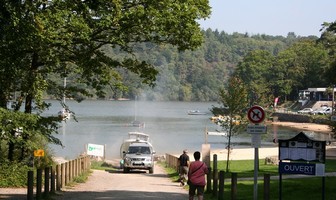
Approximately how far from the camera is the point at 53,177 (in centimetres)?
1958

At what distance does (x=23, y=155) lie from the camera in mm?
23594

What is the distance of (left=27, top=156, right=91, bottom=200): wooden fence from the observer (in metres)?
16.7

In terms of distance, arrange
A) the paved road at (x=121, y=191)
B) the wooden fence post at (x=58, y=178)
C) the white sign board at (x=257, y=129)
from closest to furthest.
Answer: the white sign board at (x=257, y=129) < the paved road at (x=121, y=191) < the wooden fence post at (x=58, y=178)

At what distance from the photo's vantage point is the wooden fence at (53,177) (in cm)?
1673

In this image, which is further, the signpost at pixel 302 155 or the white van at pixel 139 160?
the white van at pixel 139 160

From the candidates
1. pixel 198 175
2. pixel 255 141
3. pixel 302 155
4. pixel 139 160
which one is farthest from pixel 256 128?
pixel 139 160

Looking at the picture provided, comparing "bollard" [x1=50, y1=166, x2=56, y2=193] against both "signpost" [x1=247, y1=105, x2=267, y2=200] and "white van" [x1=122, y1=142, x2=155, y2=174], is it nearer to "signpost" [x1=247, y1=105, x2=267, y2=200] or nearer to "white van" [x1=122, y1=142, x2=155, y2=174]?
"signpost" [x1=247, y1=105, x2=267, y2=200]

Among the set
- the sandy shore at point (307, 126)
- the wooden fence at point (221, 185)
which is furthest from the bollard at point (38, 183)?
the sandy shore at point (307, 126)

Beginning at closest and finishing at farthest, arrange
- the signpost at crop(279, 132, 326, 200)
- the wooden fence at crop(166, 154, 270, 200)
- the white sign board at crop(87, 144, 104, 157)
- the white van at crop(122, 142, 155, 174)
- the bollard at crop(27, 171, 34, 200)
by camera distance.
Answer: the signpost at crop(279, 132, 326, 200) < the wooden fence at crop(166, 154, 270, 200) < the bollard at crop(27, 171, 34, 200) < the white van at crop(122, 142, 155, 174) < the white sign board at crop(87, 144, 104, 157)

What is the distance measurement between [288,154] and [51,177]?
7584 mm

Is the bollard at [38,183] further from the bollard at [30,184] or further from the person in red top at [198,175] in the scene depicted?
the person in red top at [198,175]

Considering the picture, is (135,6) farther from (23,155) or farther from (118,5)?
(23,155)

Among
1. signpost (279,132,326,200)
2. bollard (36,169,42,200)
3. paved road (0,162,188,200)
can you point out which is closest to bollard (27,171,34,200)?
bollard (36,169,42,200)

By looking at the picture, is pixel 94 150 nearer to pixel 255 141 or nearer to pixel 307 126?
pixel 255 141
